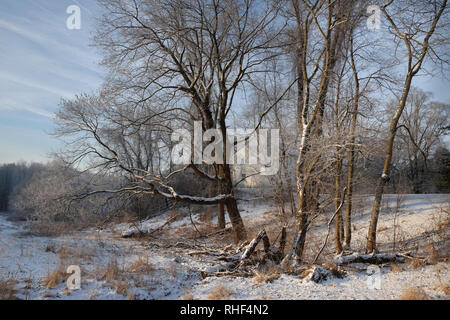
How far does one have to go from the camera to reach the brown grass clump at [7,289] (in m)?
3.94

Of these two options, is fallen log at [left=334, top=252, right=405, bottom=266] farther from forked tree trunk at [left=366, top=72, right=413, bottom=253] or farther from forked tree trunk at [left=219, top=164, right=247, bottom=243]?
forked tree trunk at [left=219, top=164, right=247, bottom=243]

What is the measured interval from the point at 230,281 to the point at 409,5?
27.1 ft

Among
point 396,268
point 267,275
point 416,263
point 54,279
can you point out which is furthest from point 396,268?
point 54,279

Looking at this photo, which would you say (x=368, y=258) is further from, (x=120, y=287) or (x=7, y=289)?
(x=7, y=289)

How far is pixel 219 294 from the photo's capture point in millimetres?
4223

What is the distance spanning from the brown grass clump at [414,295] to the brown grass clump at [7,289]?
6022 millimetres

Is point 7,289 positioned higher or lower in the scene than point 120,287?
higher

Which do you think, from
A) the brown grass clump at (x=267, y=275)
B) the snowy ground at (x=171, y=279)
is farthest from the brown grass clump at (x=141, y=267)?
the brown grass clump at (x=267, y=275)

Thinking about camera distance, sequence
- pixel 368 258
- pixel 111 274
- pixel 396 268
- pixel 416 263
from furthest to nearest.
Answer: pixel 368 258 → pixel 416 263 → pixel 396 268 → pixel 111 274

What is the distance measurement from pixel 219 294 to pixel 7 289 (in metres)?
3.41

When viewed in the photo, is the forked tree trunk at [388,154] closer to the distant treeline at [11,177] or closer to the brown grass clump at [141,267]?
the brown grass clump at [141,267]
